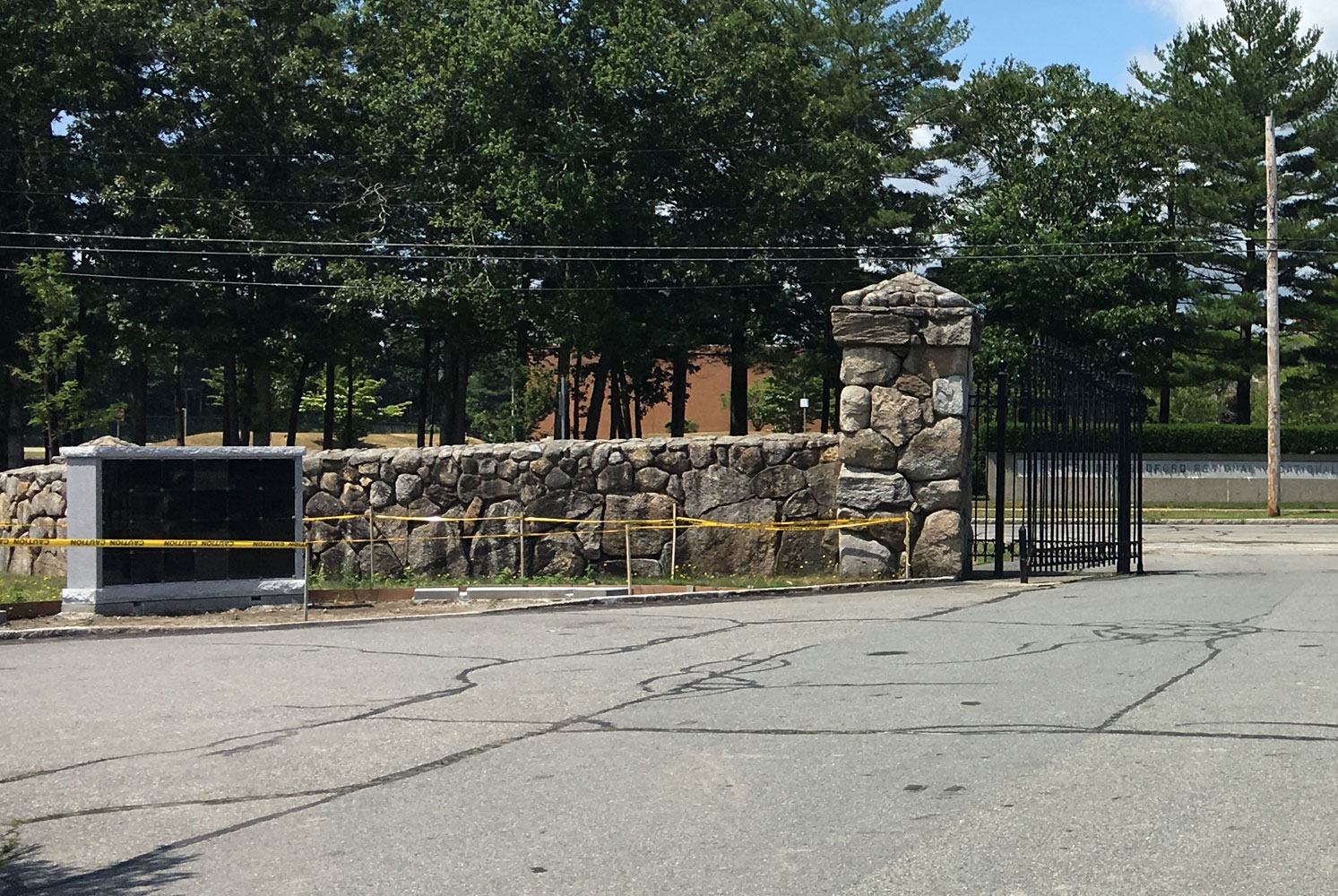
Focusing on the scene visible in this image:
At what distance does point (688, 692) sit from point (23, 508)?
1529 cm

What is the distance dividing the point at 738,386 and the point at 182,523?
3460 centimetres

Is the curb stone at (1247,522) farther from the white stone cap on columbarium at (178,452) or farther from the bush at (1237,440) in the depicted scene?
the white stone cap on columbarium at (178,452)

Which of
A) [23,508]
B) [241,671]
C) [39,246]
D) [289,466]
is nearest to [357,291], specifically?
[39,246]

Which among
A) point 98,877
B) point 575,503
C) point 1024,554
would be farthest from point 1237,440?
point 98,877

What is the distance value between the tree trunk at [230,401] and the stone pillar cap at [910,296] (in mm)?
31573

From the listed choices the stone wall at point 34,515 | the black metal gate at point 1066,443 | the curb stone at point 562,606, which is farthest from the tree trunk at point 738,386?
the curb stone at point 562,606

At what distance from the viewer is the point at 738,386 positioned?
49.4 m

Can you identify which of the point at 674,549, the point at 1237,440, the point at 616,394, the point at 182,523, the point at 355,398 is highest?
the point at 355,398

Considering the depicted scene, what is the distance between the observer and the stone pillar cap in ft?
58.3

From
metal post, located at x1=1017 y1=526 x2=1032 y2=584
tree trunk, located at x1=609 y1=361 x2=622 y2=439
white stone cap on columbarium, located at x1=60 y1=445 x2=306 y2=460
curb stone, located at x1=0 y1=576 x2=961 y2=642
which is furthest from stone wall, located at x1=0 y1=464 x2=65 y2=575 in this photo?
tree trunk, located at x1=609 y1=361 x2=622 y2=439

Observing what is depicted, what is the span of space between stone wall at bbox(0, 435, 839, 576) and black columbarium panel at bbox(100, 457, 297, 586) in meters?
3.07

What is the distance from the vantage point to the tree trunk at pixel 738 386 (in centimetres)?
4631

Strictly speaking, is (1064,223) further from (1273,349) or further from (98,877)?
(98,877)

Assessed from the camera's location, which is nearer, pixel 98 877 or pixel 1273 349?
pixel 98 877
